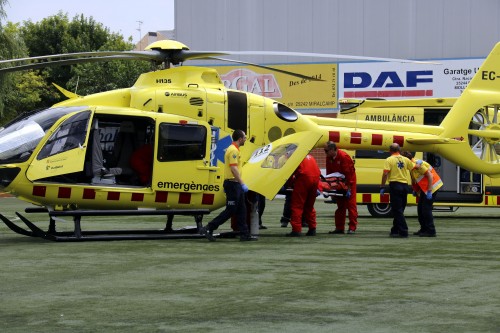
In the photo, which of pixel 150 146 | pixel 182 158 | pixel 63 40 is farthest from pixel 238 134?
pixel 63 40

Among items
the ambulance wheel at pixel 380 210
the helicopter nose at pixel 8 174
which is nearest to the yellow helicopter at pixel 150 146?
the helicopter nose at pixel 8 174

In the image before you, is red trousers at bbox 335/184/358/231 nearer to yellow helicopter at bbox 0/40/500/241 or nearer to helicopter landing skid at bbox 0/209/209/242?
yellow helicopter at bbox 0/40/500/241

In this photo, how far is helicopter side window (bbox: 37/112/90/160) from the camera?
15367 millimetres

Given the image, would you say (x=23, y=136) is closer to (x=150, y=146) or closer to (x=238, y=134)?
(x=150, y=146)

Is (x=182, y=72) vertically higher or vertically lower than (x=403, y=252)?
higher

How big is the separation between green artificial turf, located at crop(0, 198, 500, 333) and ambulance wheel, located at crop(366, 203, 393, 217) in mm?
7709

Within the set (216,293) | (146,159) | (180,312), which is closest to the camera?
(180,312)

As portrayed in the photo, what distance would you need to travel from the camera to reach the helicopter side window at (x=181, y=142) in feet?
53.1

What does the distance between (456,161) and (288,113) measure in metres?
3.57

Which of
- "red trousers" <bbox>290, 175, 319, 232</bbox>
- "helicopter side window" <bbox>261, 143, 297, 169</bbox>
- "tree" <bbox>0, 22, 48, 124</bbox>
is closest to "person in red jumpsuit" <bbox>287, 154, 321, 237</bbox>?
"red trousers" <bbox>290, 175, 319, 232</bbox>

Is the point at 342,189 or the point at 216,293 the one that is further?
the point at 342,189

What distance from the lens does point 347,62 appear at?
144ft

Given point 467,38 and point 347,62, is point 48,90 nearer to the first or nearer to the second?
point 347,62

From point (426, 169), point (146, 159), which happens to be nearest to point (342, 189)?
point (426, 169)
